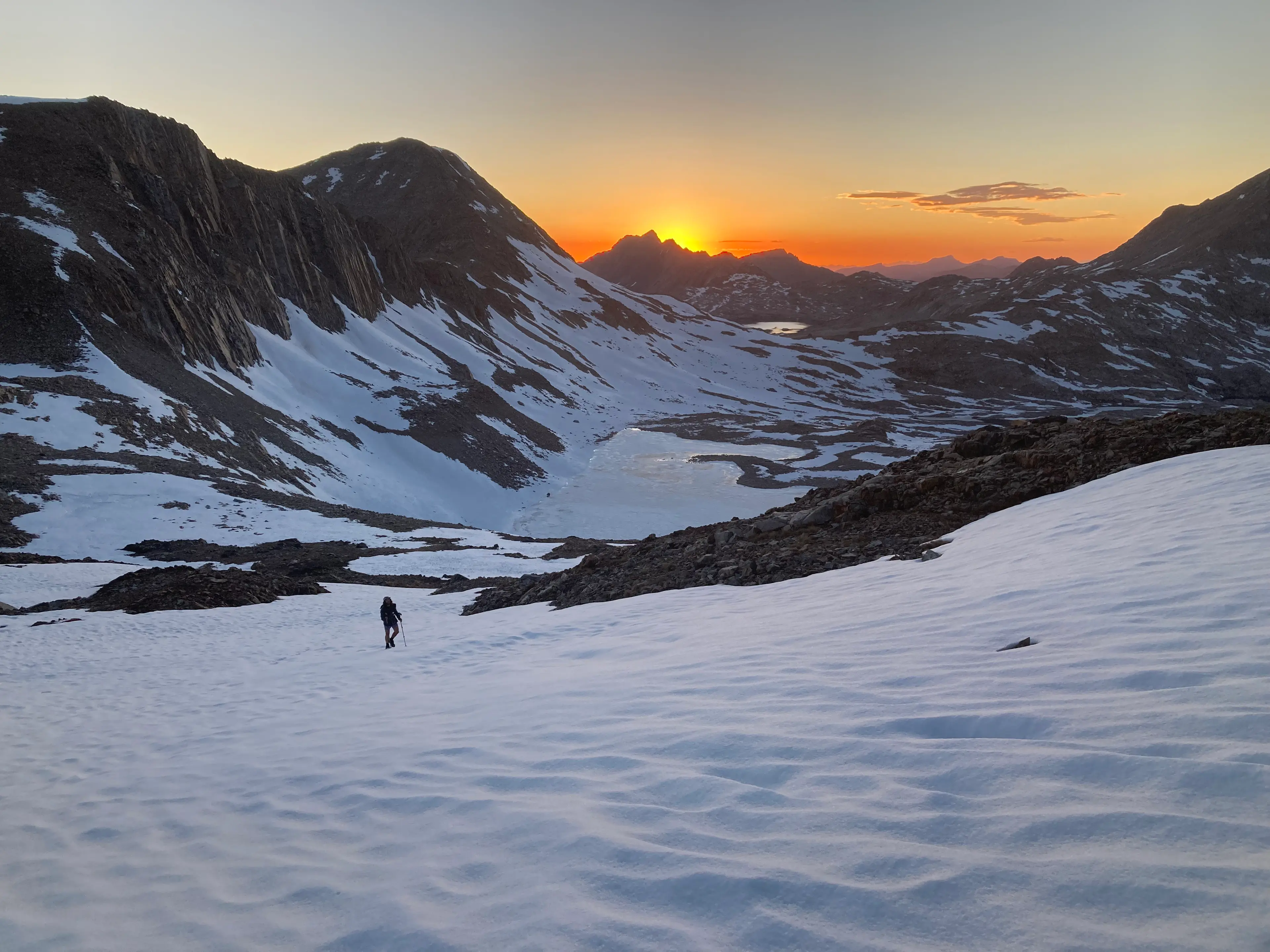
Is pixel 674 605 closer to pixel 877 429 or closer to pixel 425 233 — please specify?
pixel 877 429

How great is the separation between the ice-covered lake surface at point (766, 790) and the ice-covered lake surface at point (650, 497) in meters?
27.2

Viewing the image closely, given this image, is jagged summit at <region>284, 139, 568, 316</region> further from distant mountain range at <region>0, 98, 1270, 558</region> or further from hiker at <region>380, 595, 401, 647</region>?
hiker at <region>380, 595, 401, 647</region>

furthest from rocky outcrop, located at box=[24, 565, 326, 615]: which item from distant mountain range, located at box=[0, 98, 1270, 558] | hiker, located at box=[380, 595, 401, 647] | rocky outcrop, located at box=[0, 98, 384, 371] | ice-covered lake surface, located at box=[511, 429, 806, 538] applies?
rocky outcrop, located at box=[0, 98, 384, 371]

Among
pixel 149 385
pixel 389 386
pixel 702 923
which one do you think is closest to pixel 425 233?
pixel 389 386

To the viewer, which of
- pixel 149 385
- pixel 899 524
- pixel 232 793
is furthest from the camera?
pixel 149 385

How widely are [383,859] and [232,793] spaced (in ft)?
7.68

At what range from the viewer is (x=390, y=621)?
12.3 m

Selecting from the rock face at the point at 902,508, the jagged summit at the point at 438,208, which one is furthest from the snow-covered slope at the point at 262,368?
the jagged summit at the point at 438,208

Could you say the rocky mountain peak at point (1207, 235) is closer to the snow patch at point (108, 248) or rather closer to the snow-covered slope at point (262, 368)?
the snow-covered slope at point (262, 368)

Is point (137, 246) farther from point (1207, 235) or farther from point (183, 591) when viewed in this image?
point (1207, 235)

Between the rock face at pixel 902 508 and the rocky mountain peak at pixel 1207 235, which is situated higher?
the rocky mountain peak at pixel 1207 235

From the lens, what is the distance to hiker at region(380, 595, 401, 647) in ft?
40.1

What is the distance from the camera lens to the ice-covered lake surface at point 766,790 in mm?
2723

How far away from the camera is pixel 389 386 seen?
50.2 meters
